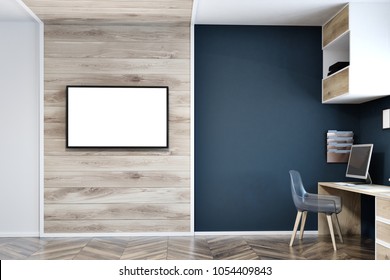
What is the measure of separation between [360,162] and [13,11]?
4230 millimetres

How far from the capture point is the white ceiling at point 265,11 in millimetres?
5066

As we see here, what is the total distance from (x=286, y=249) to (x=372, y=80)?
1.98 m

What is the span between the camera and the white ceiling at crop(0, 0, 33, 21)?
5055 millimetres

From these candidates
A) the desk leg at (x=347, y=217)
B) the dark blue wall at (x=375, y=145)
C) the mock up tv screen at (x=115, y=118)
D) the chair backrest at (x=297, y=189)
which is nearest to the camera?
the chair backrest at (x=297, y=189)

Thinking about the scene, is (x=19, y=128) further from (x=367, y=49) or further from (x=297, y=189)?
(x=367, y=49)

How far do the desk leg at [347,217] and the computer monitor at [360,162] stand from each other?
1.08ft

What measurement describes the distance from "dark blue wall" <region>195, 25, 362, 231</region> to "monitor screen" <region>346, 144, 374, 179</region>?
391mm

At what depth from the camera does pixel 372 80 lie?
4.96m

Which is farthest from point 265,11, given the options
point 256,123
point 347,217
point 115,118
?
point 347,217

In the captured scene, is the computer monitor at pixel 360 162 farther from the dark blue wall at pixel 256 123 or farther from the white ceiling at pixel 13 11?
the white ceiling at pixel 13 11

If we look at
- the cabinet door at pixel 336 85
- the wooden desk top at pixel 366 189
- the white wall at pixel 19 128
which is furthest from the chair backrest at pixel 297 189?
the white wall at pixel 19 128

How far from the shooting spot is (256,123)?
5902 mm

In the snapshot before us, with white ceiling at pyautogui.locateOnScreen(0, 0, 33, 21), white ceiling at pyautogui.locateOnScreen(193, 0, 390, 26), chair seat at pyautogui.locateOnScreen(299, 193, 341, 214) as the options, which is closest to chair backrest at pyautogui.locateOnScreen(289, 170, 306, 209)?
chair seat at pyautogui.locateOnScreen(299, 193, 341, 214)

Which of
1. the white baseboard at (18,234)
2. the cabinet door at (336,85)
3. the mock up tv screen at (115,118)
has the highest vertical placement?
the cabinet door at (336,85)
